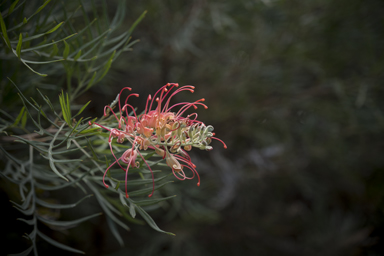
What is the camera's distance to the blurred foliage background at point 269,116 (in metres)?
1.10

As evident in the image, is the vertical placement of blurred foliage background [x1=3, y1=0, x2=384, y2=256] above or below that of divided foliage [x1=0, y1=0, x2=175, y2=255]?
above

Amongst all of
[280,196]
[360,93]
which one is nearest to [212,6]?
[360,93]

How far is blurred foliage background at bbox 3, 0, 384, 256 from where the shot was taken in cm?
110

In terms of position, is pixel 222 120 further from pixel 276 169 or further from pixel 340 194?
pixel 340 194

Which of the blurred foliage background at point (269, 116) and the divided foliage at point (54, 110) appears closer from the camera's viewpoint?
the divided foliage at point (54, 110)

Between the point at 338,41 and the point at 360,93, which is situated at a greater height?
the point at 338,41

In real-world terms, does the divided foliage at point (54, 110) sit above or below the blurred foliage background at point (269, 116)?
below

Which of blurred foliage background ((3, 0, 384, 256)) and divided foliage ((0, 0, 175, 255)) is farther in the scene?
blurred foliage background ((3, 0, 384, 256))

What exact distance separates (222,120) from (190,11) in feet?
1.65

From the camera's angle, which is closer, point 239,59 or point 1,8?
point 1,8

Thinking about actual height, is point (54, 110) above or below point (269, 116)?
below

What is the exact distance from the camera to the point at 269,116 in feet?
4.38

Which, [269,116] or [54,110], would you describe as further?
[269,116]

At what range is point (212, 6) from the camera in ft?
3.28
